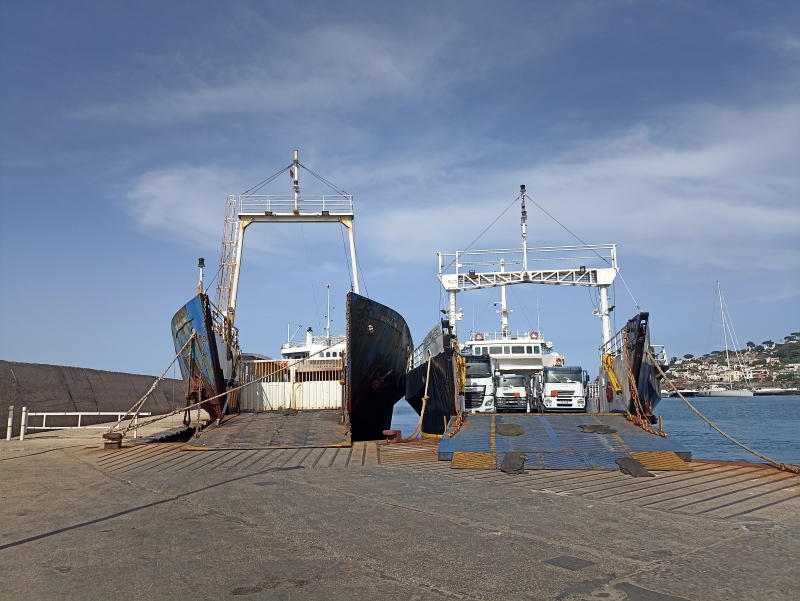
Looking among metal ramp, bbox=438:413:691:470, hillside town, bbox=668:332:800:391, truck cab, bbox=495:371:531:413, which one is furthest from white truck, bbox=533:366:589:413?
hillside town, bbox=668:332:800:391

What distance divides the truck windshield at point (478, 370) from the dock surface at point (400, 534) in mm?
11610

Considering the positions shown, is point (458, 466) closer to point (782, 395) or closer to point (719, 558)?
point (719, 558)

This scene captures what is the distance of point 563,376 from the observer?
21828 millimetres

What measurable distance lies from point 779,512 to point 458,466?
509 centimetres

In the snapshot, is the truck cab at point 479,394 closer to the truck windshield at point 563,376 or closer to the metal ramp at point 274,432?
the truck windshield at point 563,376

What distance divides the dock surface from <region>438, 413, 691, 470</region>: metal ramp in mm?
434

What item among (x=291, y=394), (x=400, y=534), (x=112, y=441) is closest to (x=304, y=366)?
(x=291, y=394)

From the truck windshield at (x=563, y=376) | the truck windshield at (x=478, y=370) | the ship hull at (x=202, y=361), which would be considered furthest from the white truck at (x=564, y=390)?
the ship hull at (x=202, y=361)

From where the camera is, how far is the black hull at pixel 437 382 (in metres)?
18.2

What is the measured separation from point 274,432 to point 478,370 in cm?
927

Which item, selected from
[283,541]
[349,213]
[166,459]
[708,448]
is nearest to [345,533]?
[283,541]

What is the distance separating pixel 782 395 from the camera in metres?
124

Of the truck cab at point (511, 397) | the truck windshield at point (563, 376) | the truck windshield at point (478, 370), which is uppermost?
the truck windshield at point (478, 370)

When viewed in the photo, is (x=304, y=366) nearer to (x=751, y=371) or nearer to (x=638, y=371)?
(x=638, y=371)
